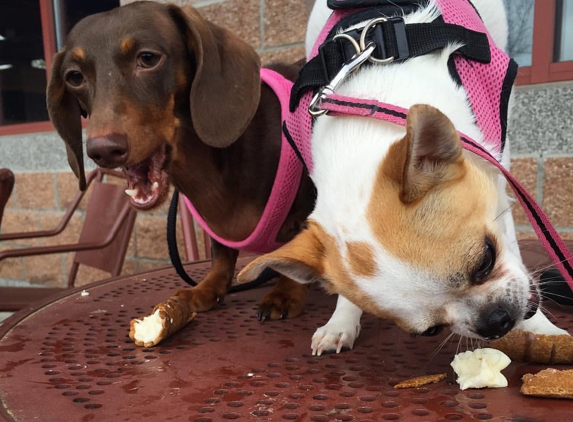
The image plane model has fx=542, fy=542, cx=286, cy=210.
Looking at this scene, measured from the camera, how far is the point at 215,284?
5.44 ft

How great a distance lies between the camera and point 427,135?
91 cm

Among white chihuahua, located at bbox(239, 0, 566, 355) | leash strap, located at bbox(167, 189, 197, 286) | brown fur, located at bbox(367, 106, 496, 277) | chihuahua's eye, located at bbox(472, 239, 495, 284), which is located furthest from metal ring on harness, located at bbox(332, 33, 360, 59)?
leash strap, located at bbox(167, 189, 197, 286)

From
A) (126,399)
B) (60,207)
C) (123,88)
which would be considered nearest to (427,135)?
(126,399)

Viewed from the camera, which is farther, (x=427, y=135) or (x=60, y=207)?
(x=60, y=207)

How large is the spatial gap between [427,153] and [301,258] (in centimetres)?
32

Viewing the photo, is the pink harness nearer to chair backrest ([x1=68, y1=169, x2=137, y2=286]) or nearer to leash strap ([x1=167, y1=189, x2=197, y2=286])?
leash strap ([x1=167, y1=189, x2=197, y2=286])

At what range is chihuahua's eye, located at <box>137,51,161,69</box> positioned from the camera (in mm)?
1508

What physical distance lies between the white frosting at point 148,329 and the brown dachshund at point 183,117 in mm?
292

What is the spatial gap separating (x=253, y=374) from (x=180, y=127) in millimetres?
848

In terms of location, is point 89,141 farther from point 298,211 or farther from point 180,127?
point 298,211

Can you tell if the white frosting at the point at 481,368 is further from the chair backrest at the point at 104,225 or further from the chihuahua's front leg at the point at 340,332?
the chair backrest at the point at 104,225

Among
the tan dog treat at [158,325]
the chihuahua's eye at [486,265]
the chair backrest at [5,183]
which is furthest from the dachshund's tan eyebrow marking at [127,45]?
the chair backrest at [5,183]

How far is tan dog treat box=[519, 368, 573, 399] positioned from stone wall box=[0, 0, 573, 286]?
156 cm

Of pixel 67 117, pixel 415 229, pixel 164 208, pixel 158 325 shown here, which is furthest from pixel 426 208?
pixel 164 208
